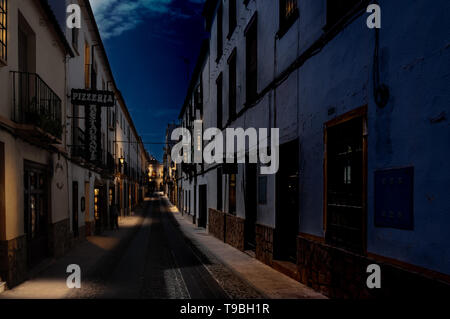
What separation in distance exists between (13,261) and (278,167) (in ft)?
21.6

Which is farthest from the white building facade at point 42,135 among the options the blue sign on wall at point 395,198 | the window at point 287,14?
the blue sign on wall at point 395,198

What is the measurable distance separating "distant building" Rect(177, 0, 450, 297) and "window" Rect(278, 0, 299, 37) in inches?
1.6

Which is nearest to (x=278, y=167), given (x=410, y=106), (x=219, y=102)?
(x=410, y=106)

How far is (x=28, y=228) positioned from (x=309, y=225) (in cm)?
701

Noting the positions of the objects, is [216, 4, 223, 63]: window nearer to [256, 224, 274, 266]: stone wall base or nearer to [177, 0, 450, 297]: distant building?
[177, 0, 450, 297]: distant building

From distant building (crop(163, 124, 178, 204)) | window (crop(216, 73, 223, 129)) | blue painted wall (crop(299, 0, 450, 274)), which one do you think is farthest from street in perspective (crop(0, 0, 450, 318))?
distant building (crop(163, 124, 178, 204))

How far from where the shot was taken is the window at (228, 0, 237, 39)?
49.4 feet

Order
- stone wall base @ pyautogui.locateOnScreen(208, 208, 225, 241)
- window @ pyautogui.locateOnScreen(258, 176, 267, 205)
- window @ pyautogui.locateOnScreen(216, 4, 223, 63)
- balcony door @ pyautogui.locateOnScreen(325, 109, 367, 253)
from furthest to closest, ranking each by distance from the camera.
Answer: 1. window @ pyautogui.locateOnScreen(216, 4, 223, 63)
2. stone wall base @ pyautogui.locateOnScreen(208, 208, 225, 241)
3. window @ pyautogui.locateOnScreen(258, 176, 267, 205)
4. balcony door @ pyautogui.locateOnScreen(325, 109, 367, 253)

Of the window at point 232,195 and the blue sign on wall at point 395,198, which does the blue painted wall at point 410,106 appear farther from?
the window at point 232,195

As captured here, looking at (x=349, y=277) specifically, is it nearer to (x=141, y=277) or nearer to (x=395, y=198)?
(x=395, y=198)

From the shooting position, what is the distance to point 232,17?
1550 cm
